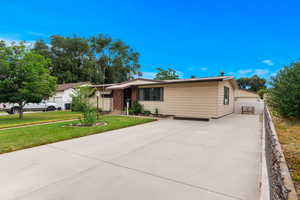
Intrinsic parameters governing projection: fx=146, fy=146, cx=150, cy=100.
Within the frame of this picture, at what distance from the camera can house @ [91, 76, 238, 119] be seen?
29.8ft

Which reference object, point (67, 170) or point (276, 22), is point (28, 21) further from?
point (276, 22)

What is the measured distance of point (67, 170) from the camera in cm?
293

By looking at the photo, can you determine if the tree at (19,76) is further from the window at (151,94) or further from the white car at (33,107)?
the window at (151,94)

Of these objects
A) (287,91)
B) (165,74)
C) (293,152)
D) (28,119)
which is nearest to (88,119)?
(28,119)

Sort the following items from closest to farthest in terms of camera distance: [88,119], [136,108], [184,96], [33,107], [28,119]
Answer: [88,119] < [184,96] < [28,119] < [136,108] < [33,107]

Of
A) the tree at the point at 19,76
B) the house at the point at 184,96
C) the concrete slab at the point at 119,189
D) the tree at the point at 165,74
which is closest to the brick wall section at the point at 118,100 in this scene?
the house at the point at 184,96

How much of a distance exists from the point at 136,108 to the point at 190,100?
4376 mm

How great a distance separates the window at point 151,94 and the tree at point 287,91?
6568 millimetres

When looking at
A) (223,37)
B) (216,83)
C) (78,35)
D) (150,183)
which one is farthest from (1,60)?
(78,35)

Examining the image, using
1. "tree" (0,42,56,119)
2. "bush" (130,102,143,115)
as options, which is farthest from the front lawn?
"tree" (0,42,56,119)

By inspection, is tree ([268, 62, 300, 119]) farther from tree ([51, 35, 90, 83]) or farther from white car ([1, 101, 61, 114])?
tree ([51, 35, 90, 83])

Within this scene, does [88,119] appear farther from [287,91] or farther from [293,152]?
[287,91]

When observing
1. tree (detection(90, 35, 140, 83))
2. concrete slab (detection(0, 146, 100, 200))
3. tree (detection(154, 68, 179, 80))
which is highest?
tree (detection(90, 35, 140, 83))

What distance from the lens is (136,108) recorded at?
38.8 feet
